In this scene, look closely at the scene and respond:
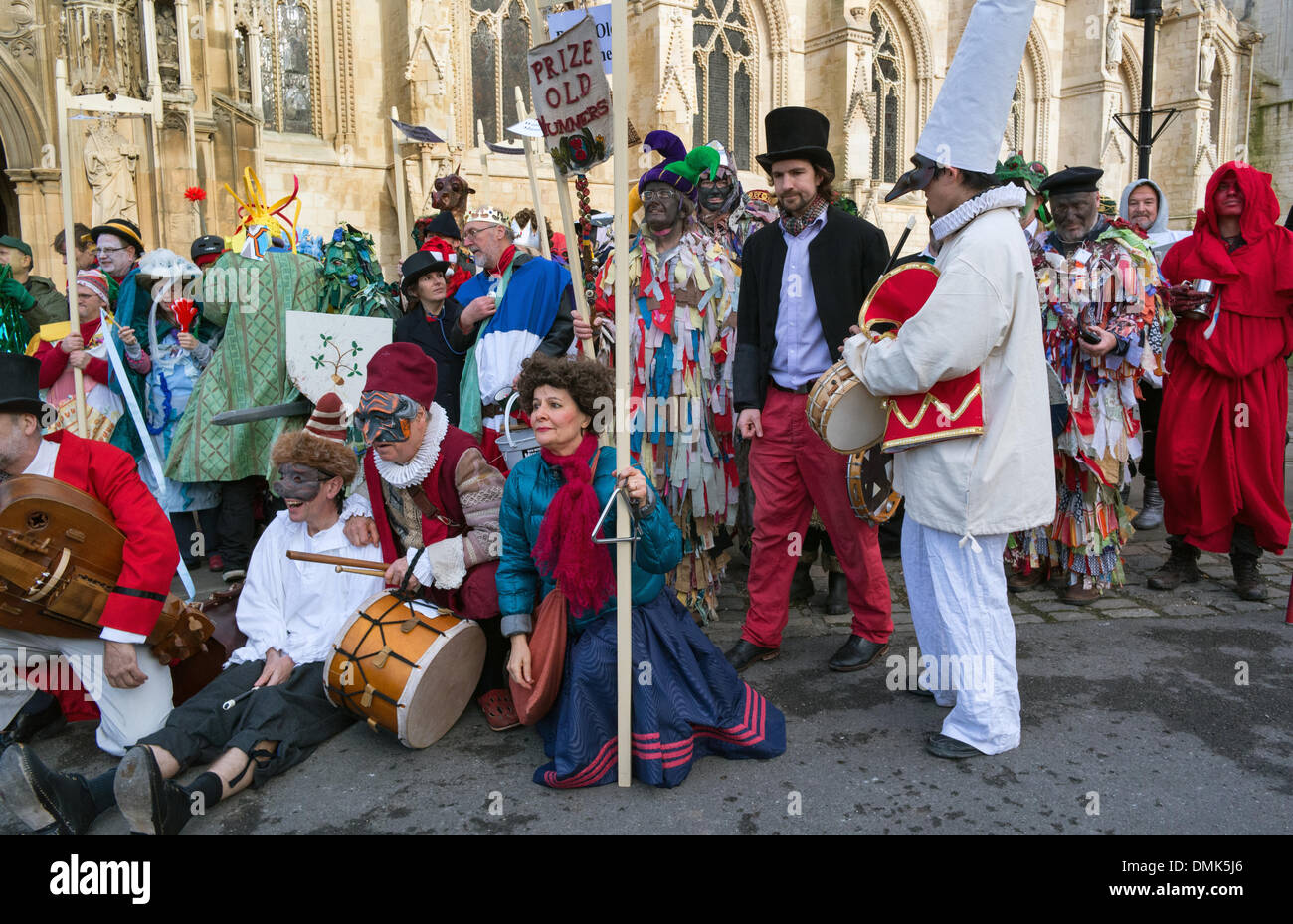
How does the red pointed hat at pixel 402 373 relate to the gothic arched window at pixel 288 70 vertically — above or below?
below

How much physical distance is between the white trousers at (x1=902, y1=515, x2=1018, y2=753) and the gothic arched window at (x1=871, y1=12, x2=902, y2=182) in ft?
65.4

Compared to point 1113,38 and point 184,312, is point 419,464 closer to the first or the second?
point 184,312

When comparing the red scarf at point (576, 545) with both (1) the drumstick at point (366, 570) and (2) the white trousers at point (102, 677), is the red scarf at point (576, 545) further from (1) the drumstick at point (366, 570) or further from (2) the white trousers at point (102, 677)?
(2) the white trousers at point (102, 677)

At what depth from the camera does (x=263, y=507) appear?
6.94 metres

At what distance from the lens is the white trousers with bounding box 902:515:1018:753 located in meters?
3.42

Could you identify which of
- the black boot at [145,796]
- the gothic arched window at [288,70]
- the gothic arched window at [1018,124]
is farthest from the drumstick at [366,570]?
the gothic arched window at [1018,124]

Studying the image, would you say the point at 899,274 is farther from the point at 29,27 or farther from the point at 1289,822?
the point at 29,27

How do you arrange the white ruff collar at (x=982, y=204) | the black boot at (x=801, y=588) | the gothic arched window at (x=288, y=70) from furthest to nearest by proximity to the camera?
the gothic arched window at (x=288, y=70) → the black boot at (x=801, y=588) → the white ruff collar at (x=982, y=204)

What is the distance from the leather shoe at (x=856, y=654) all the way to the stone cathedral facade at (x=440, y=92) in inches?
147

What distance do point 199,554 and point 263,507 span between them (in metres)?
0.58

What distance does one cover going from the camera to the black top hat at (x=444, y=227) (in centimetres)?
647

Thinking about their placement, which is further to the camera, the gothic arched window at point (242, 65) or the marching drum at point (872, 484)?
the gothic arched window at point (242, 65)

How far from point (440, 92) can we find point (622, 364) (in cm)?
1283
